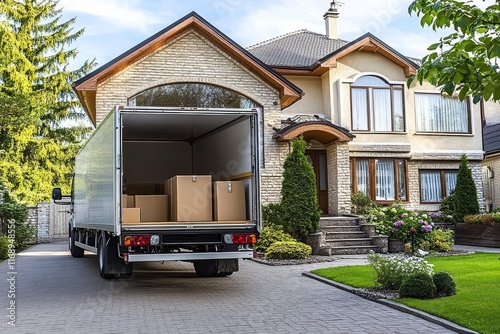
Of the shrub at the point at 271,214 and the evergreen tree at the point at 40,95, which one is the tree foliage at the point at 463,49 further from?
the evergreen tree at the point at 40,95

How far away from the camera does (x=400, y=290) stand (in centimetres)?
890

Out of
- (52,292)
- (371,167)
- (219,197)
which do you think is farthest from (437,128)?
(52,292)

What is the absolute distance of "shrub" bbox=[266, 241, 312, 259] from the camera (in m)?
14.9

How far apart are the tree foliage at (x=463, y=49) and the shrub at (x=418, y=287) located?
393 centimetres

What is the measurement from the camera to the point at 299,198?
16.3 metres

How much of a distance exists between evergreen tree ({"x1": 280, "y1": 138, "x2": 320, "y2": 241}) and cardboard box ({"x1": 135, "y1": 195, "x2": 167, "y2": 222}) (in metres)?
6.18

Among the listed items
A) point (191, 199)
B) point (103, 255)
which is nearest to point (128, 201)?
point (191, 199)

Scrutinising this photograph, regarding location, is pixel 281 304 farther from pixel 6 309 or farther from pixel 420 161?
pixel 420 161

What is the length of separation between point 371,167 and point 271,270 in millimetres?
9903

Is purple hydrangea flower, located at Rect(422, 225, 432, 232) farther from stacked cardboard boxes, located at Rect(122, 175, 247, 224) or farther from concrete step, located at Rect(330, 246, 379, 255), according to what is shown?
stacked cardboard boxes, located at Rect(122, 175, 247, 224)

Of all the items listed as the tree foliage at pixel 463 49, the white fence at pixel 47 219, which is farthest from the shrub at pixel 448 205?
the tree foliage at pixel 463 49

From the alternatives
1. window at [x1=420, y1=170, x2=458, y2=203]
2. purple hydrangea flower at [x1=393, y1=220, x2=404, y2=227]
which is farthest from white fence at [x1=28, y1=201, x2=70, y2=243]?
window at [x1=420, y1=170, x2=458, y2=203]

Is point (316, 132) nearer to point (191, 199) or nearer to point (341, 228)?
point (341, 228)

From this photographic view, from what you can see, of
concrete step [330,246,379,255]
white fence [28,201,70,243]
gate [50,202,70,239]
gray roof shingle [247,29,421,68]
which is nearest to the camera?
concrete step [330,246,379,255]
